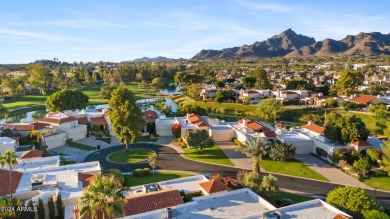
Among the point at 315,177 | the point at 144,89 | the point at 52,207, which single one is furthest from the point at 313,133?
the point at 144,89

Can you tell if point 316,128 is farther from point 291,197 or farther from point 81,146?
point 81,146

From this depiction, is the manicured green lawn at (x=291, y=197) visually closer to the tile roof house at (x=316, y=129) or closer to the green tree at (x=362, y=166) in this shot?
the green tree at (x=362, y=166)

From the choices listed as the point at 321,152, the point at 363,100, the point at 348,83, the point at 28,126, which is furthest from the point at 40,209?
the point at 348,83

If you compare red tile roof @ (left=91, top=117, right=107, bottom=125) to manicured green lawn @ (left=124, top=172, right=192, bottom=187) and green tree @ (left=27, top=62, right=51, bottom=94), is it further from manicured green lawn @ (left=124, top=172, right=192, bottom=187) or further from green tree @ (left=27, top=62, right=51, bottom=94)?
green tree @ (left=27, top=62, right=51, bottom=94)

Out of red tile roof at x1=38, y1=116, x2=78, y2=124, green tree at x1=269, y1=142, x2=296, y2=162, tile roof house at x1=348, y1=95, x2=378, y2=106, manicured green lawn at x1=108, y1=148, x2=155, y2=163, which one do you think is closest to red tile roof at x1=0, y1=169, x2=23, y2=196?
manicured green lawn at x1=108, y1=148, x2=155, y2=163

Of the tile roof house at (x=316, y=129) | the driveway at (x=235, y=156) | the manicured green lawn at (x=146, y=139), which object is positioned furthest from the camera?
the manicured green lawn at (x=146, y=139)

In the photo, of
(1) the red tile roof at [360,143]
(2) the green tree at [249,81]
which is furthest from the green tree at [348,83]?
(1) the red tile roof at [360,143]
